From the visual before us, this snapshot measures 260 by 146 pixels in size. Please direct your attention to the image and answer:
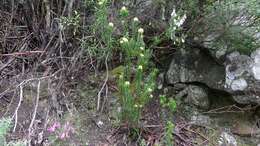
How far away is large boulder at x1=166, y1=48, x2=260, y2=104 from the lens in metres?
3.04

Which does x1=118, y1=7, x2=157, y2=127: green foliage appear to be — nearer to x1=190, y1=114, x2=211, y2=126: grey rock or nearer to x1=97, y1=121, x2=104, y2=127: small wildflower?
x1=97, y1=121, x2=104, y2=127: small wildflower

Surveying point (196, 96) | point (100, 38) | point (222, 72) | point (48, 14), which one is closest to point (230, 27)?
point (222, 72)

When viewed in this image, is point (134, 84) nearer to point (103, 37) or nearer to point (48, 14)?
point (103, 37)

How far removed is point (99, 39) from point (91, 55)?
135 mm

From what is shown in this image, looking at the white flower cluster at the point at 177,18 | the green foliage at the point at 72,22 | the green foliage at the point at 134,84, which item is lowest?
the green foliage at the point at 134,84

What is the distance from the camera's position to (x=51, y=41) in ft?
11.1

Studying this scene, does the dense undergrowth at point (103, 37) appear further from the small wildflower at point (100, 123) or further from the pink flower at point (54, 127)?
the small wildflower at point (100, 123)

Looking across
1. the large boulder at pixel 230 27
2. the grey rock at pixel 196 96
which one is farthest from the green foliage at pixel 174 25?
the grey rock at pixel 196 96

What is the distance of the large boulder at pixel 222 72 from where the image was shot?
9.98 feet

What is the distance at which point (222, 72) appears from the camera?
3.16m

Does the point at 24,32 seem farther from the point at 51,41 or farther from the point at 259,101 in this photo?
the point at 259,101

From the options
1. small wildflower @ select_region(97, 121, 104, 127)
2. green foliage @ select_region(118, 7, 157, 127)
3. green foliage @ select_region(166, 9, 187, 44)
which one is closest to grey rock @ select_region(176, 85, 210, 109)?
green foliage @ select_region(166, 9, 187, 44)

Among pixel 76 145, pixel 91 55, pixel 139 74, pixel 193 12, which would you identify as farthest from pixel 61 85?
pixel 193 12

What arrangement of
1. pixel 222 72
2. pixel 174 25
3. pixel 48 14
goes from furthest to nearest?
pixel 48 14
pixel 222 72
pixel 174 25
